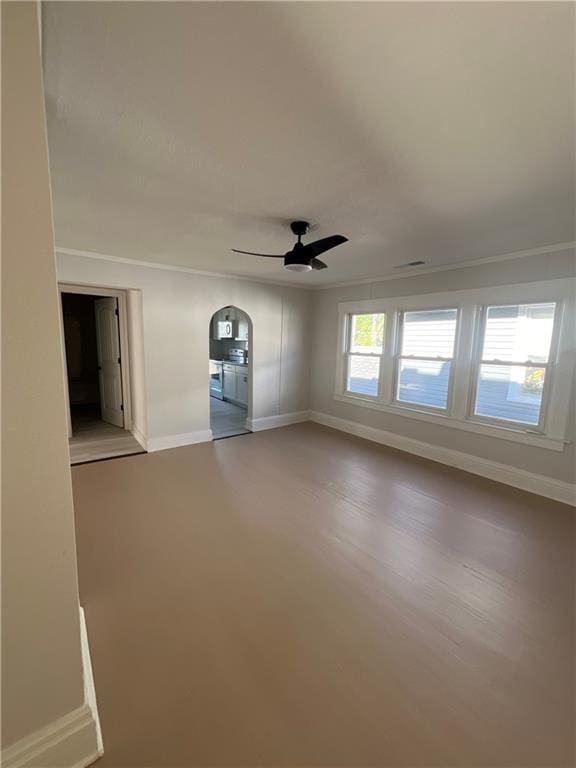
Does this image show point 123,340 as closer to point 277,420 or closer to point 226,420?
point 226,420

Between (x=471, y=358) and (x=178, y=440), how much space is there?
398 centimetres

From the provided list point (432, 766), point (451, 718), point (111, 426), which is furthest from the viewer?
point (111, 426)

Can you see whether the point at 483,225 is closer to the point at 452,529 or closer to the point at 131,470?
the point at 452,529

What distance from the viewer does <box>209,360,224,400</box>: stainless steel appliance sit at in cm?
730

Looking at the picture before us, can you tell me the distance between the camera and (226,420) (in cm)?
579

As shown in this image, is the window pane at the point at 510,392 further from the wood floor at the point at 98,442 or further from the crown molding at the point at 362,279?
the wood floor at the point at 98,442

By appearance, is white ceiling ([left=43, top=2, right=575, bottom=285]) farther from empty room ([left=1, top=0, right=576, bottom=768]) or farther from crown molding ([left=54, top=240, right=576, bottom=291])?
crown molding ([left=54, top=240, right=576, bottom=291])

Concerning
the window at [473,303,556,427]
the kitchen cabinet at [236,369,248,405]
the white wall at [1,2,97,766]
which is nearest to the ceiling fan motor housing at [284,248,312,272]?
the white wall at [1,2,97,766]

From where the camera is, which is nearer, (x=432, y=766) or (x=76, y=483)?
(x=432, y=766)

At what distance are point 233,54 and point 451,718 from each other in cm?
265

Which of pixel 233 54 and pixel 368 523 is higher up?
pixel 233 54

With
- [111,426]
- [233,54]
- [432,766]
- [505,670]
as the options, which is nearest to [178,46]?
[233,54]

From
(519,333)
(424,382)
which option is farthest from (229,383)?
(519,333)

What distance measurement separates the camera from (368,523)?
105 inches
